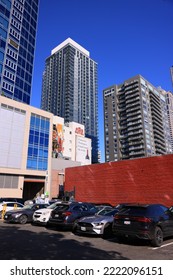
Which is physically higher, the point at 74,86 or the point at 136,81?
the point at 74,86

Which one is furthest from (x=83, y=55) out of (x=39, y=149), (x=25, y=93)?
(x=39, y=149)

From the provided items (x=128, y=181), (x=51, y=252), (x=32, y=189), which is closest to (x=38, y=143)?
(x=32, y=189)

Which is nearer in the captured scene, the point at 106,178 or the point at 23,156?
the point at 106,178

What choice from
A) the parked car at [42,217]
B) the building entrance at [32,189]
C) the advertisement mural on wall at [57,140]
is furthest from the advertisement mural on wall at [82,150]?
the parked car at [42,217]

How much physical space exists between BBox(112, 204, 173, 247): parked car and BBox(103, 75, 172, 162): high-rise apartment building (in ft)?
309

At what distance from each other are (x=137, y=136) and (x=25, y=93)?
193ft

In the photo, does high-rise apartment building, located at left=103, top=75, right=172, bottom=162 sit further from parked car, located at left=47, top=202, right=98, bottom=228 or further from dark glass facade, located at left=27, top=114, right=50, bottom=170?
parked car, located at left=47, top=202, right=98, bottom=228

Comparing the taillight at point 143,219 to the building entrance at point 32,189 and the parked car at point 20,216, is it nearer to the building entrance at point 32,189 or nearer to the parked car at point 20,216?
the parked car at point 20,216

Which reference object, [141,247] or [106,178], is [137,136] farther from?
[141,247]

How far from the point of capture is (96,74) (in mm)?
181750

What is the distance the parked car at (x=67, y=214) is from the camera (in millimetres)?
12273

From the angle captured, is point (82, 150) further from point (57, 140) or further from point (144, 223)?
point (144, 223)

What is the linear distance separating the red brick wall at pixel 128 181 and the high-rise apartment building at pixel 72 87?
11312cm

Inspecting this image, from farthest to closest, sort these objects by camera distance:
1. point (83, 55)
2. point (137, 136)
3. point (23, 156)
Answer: point (83, 55)
point (137, 136)
point (23, 156)
